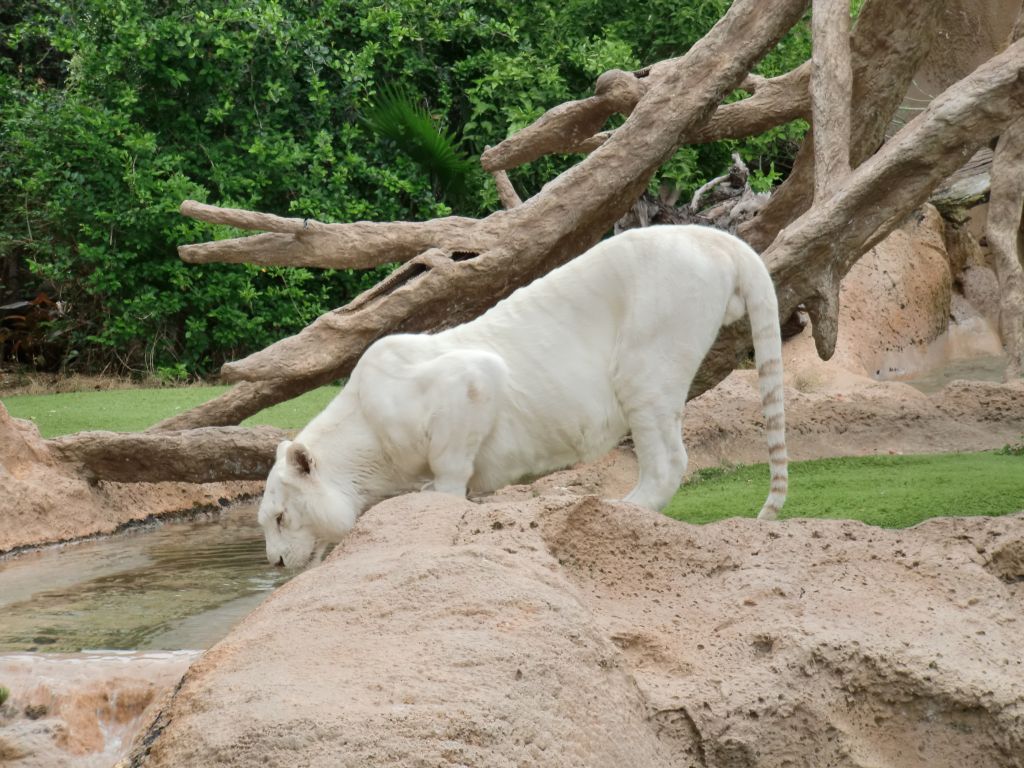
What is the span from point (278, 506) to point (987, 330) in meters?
12.3

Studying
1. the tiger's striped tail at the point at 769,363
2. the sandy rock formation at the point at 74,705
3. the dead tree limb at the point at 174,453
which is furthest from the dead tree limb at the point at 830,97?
the sandy rock formation at the point at 74,705

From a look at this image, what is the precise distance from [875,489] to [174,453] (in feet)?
13.4

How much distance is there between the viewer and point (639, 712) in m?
3.03

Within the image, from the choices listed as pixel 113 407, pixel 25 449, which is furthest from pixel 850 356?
pixel 25 449

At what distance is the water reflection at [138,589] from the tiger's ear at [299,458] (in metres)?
0.63

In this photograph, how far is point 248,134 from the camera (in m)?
14.8

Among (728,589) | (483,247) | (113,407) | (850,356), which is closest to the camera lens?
(728,589)

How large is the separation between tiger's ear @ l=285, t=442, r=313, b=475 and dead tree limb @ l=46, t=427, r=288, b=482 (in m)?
2.13

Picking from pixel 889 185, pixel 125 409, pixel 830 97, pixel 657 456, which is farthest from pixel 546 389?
pixel 125 409

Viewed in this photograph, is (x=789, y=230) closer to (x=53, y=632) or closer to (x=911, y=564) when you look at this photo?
(x=911, y=564)

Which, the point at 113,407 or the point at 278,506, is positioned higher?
the point at 278,506

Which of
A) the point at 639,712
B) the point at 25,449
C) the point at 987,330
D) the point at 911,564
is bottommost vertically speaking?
the point at 987,330

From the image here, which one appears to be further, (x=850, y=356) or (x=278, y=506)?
(x=850, y=356)

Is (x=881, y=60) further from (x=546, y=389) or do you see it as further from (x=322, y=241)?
(x=546, y=389)
